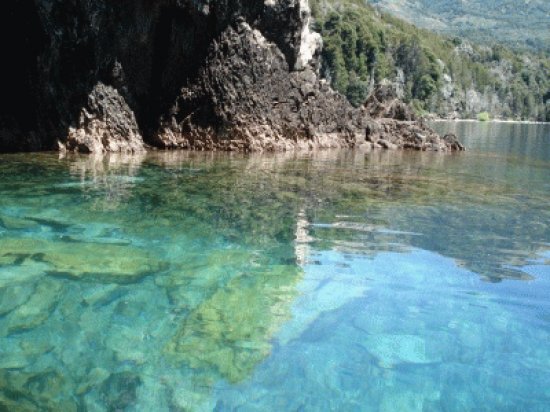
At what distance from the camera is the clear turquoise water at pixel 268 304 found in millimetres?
4375

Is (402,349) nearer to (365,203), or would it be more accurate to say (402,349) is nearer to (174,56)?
(365,203)

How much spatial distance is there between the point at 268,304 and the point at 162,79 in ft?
67.9

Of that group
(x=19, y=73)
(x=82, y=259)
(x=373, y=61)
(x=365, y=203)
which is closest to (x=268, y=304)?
(x=82, y=259)

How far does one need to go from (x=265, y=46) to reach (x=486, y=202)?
17012 millimetres

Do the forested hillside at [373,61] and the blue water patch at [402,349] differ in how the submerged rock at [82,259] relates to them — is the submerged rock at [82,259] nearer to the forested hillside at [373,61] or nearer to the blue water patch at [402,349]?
the blue water patch at [402,349]

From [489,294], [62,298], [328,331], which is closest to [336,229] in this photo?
[489,294]

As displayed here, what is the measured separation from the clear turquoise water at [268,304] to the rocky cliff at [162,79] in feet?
34.0

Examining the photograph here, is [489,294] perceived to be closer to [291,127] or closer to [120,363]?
[120,363]

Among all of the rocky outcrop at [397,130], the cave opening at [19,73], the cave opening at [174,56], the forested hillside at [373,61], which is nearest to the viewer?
the cave opening at [19,73]

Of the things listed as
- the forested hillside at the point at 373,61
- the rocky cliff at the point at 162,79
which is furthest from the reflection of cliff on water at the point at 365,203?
the forested hillside at the point at 373,61

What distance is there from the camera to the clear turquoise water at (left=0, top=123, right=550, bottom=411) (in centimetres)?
438

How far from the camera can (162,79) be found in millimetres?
25078

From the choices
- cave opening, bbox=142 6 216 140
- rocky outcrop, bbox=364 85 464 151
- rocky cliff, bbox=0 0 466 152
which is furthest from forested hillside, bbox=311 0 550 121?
cave opening, bbox=142 6 216 140

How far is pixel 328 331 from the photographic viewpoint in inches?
214
